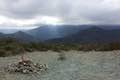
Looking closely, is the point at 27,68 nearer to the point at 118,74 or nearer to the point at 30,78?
the point at 30,78

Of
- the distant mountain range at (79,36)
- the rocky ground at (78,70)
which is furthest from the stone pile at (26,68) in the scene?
the distant mountain range at (79,36)

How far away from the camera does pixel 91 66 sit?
551 inches

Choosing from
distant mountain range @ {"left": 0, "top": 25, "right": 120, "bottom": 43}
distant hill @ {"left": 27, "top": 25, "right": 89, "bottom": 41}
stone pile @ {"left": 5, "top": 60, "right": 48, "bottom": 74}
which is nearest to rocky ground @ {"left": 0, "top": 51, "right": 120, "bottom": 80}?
stone pile @ {"left": 5, "top": 60, "right": 48, "bottom": 74}

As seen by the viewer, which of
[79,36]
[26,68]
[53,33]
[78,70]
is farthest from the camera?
[53,33]

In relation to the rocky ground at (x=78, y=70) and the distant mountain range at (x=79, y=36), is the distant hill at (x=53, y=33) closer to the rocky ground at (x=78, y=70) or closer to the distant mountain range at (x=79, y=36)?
the distant mountain range at (x=79, y=36)

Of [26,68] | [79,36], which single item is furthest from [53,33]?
A: [26,68]

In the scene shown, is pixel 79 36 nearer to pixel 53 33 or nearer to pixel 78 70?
pixel 53 33

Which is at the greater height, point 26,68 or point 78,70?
point 26,68

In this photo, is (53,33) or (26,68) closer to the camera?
(26,68)

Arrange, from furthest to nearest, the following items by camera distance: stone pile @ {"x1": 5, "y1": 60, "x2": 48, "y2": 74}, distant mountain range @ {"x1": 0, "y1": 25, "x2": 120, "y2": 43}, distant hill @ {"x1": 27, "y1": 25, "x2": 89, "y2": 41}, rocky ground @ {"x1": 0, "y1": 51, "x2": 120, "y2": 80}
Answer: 1. distant hill @ {"x1": 27, "y1": 25, "x2": 89, "y2": 41}
2. distant mountain range @ {"x1": 0, "y1": 25, "x2": 120, "y2": 43}
3. stone pile @ {"x1": 5, "y1": 60, "x2": 48, "y2": 74}
4. rocky ground @ {"x1": 0, "y1": 51, "x2": 120, "y2": 80}

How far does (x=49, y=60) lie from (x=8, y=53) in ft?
17.0

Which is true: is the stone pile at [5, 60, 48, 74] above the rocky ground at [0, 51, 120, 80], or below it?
above

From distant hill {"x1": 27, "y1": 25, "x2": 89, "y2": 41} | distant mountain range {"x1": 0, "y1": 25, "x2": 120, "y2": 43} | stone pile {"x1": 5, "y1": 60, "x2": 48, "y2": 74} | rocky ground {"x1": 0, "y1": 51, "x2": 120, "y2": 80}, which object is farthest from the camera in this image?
distant hill {"x1": 27, "y1": 25, "x2": 89, "y2": 41}

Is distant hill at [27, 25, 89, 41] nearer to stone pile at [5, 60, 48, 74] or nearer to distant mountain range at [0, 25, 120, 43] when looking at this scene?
distant mountain range at [0, 25, 120, 43]
